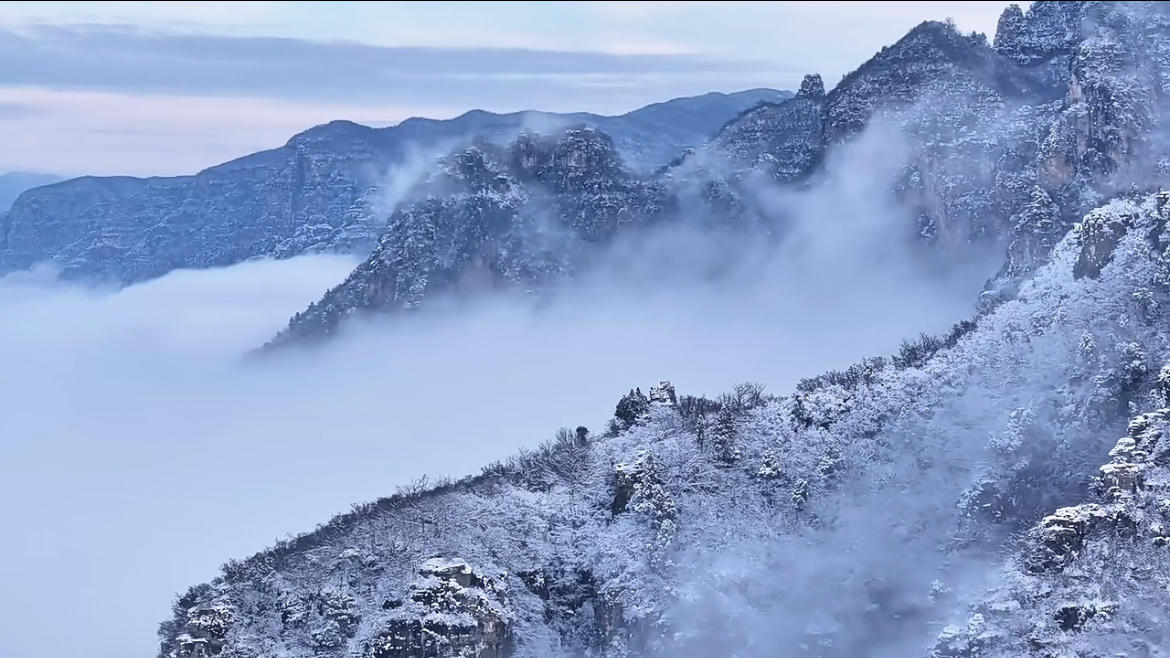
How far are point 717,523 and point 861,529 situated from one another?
19342 millimetres

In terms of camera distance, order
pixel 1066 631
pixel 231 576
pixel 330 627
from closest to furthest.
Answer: pixel 1066 631 < pixel 330 627 < pixel 231 576

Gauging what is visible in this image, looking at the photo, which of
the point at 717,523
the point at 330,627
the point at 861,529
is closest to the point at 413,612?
the point at 330,627

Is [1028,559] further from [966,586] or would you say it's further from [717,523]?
[717,523]

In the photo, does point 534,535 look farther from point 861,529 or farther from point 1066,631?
point 1066,631

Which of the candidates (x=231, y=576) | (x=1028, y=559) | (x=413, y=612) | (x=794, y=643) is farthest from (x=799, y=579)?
(x=231, y=576)

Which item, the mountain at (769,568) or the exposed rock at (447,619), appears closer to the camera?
the mountain at (769,568)

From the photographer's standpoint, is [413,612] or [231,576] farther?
[231,576]

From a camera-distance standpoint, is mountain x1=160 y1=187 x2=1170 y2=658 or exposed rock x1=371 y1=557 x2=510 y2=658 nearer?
mountain x1=160 y1=187 x2=1170 y2=658

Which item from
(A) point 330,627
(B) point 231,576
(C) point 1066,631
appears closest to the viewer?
(C) point 1066,631

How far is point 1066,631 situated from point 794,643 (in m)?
31.7

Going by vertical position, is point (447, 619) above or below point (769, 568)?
above

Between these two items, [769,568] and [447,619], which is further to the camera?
[769,568]

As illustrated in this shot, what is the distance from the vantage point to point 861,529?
636ft

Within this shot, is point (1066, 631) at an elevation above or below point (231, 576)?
below
